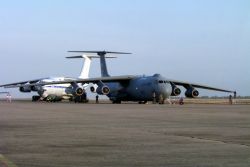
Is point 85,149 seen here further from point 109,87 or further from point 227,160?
point 109,87

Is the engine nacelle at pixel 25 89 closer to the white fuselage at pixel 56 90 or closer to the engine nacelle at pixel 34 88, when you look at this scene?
the engine nacelle at pixel 34 88

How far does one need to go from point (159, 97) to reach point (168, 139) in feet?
127

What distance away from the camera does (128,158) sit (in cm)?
789

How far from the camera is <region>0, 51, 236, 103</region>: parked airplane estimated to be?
49519 millimetres

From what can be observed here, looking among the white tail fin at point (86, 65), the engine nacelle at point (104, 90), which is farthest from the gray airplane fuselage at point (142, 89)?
the white tail fin at point (86, 65)

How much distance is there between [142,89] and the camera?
51062 millimetres

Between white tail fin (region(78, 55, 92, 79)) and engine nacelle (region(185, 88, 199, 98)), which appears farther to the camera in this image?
white tail fin (region(78, 55, 92, 79))

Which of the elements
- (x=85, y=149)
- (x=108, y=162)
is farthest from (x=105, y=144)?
(x=108, y=162)

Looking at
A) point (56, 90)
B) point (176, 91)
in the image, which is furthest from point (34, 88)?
point (176, 91)

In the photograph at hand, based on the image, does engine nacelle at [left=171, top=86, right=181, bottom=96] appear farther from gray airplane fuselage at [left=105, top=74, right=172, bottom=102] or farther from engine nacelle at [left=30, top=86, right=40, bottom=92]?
engine nacelle at [left=30, top=86, right=40, bottom=92]

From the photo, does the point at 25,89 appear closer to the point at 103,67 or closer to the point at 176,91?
the point at 103,67

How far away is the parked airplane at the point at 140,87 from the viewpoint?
49.5 metres

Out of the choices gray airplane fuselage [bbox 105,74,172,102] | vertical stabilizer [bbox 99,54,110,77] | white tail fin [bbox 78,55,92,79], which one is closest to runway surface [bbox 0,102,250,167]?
gray airplane fuselage [bbox 105,74,172,102]

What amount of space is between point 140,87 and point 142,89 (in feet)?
1.23
